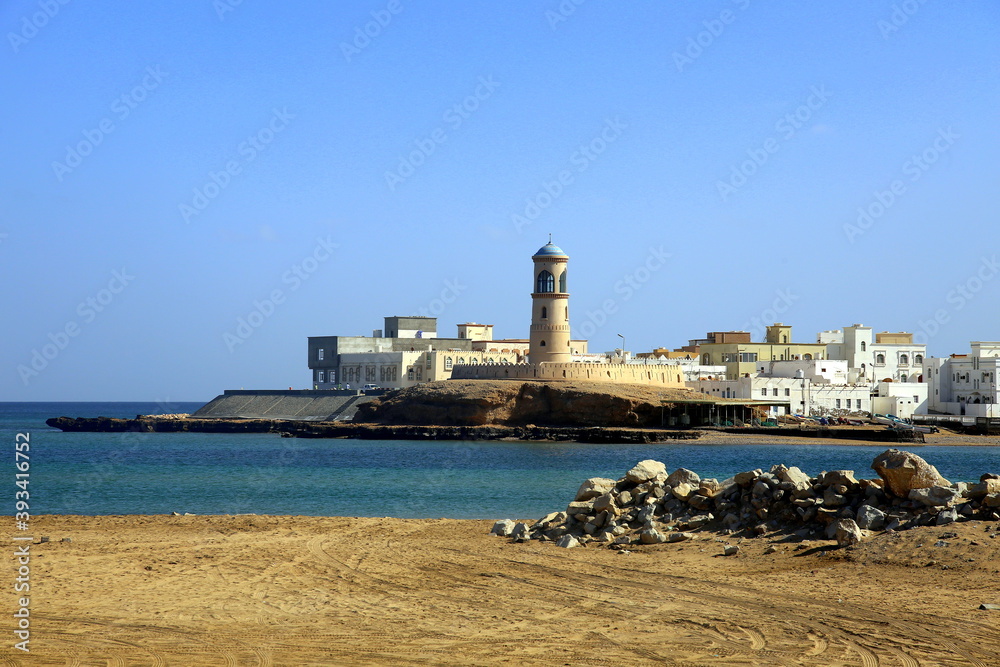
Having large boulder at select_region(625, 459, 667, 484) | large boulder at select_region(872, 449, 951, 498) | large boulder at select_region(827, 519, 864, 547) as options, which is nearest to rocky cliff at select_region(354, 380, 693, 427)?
large boulder at select_region(625, 459, 667, 484)

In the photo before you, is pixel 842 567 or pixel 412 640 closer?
pixel 412 640

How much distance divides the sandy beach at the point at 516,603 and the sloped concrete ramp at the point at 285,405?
76928 mm

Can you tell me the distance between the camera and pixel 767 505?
1689 centimetres

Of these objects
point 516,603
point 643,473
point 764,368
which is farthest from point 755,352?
point 516,603

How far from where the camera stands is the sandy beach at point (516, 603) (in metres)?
10.6

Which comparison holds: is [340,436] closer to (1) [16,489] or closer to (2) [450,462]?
(2) [450,462]

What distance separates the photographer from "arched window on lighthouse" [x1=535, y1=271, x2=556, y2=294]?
7950 cm

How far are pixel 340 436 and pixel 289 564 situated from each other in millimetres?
65138

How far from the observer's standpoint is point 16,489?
32.3 metres

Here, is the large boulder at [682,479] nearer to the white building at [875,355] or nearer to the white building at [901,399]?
the white building at [901,399]

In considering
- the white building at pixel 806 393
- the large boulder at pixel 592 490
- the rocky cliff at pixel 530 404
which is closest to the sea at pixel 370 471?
the large boulder at pixel 592 490

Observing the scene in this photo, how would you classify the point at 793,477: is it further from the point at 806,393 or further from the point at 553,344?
the point at 806,393

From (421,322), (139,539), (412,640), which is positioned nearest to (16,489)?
(139,539)

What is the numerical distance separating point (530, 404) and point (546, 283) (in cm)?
916
